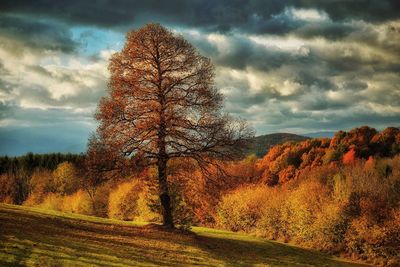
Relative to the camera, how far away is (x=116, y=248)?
79.0 ft

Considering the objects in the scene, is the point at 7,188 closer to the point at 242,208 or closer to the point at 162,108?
the point at 242,208

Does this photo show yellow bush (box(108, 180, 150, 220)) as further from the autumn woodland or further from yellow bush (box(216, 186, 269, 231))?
yellow bush (box(216, 186, 269, 231))

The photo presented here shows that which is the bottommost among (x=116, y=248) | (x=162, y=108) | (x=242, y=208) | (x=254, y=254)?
(x=254, y=254)

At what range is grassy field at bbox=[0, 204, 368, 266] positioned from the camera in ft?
66.2

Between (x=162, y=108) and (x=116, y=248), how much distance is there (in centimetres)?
1110

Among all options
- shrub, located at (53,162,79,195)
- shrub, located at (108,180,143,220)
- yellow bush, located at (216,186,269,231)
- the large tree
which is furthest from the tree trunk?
shrub, located at (53,162,79,195)

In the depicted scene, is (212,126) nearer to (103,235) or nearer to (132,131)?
(132,131)

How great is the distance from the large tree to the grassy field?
494 centimetres

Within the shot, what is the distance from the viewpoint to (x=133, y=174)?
31594 mm

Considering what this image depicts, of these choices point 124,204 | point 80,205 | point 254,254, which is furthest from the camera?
point 80,205

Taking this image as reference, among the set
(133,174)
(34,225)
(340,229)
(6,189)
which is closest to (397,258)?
(340,229)

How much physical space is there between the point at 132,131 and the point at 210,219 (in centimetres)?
4051

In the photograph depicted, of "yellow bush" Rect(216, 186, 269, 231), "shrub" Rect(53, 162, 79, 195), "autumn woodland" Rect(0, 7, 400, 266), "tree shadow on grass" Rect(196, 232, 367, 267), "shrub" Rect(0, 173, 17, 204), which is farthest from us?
"shrub" Rect(0, 173, 17, 204)

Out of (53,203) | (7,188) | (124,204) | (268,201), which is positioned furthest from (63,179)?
(268,201)
